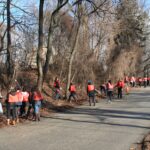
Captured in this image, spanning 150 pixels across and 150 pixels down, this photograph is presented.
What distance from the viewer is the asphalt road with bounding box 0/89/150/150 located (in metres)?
14.6

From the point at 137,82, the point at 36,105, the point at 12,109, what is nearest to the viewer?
the point at 12,109

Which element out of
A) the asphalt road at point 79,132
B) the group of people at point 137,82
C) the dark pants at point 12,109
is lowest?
the asphalt road at point 79,132

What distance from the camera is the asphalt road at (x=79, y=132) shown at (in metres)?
14.6

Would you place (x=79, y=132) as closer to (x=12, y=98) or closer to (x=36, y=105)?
(x=12, y=98)

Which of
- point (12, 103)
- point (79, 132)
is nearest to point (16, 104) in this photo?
point (12, 103)

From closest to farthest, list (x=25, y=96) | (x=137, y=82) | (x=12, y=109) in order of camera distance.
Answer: (x=12, y=109), (x=25, y=96), (x=137, y=82)

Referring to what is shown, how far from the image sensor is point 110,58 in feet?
168

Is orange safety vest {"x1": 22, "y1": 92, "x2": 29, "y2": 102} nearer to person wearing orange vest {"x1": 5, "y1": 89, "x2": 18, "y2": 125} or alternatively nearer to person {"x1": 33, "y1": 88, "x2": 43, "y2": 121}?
person {"x1": 33, "y1": 88, "x2": 43, "y2": 121}

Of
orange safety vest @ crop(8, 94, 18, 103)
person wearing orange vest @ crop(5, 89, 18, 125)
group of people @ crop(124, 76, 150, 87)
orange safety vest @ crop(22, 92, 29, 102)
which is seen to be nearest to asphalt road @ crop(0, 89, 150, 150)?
person wearing orange vest @ crop(5, 89, 18, 125)

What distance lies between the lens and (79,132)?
17.8 m

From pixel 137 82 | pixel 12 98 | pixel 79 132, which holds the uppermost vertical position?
pixel 137 82

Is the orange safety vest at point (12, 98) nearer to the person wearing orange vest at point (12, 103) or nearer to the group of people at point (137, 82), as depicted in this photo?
the person wearing orange vest at point (12, 103)

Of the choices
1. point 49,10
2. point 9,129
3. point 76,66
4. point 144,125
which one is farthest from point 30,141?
point 49,10

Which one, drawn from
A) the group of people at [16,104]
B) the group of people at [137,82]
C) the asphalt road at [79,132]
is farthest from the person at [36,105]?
the group of people at [137,82]
